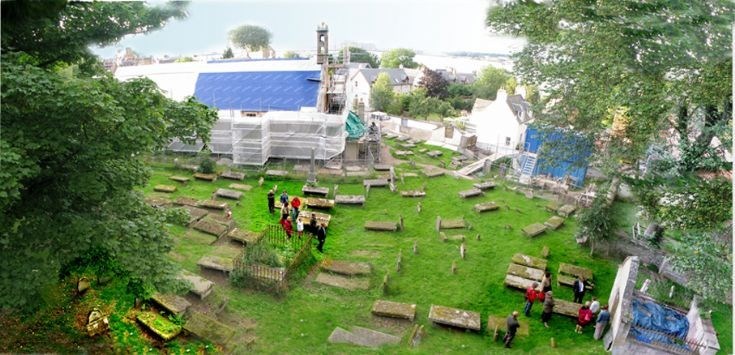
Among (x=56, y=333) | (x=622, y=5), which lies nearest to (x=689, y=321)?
(x=622, y=5)

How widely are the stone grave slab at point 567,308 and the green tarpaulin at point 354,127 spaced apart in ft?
44.4

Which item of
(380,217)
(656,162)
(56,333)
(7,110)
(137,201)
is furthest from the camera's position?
(380,217)

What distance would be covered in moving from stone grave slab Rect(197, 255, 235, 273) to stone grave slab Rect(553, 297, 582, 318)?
7.68 m

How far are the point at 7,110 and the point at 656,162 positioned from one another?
1200 centimetres

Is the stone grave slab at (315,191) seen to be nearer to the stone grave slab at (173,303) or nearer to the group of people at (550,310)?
the stone grave slab at (173,303)

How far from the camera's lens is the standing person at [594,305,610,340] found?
9383mm

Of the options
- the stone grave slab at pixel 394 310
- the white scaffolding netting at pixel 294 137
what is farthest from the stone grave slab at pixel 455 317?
the white scaffolding netting at pixel 294 137

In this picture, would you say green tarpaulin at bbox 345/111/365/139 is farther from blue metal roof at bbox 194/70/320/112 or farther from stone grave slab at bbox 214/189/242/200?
stone grave slab at bbox 214/189/242/200

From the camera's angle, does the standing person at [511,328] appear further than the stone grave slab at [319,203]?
No

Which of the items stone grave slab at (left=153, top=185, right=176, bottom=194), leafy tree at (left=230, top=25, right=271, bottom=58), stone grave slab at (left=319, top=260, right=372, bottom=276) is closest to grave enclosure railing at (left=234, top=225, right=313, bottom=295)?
stone grave slab at (left=319, top=260, right=372, bottom=276)

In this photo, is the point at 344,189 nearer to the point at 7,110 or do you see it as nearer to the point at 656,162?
the point at 656,162

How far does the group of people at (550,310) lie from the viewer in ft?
30.7

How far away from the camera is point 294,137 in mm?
20875

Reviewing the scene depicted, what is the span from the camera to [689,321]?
9.46m
